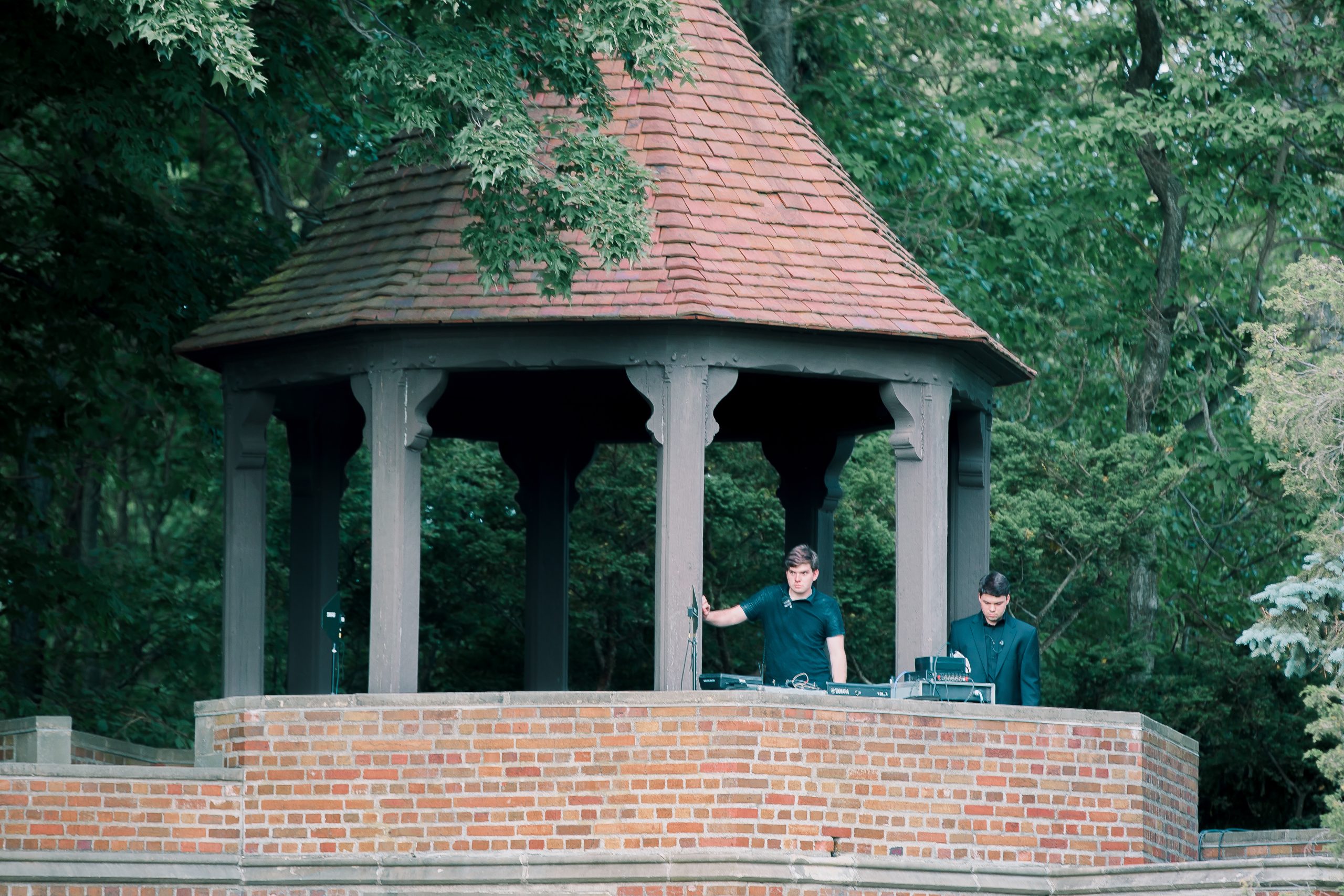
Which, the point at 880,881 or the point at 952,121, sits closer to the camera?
the point at 880,881

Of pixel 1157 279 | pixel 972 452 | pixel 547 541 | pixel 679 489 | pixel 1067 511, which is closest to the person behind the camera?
pixel 679 489

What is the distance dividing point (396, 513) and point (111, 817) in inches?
94.8

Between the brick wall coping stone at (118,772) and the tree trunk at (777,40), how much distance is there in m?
13.2

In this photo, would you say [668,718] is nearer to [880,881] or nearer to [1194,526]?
[880,881]

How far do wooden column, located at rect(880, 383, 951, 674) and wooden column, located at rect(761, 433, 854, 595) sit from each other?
3.10 meters

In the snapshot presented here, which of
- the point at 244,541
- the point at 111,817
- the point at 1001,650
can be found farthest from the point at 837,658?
the point at 111,817

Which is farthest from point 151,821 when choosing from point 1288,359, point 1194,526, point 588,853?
point 1194,526

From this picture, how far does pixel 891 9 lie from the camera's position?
2497 cm

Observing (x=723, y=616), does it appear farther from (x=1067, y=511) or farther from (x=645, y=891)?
(x=1067, y=511)

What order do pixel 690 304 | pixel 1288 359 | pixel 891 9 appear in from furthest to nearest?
pixel 891 9 < pixel 1288 359 < pixel 690 304

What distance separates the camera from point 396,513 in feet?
42.1

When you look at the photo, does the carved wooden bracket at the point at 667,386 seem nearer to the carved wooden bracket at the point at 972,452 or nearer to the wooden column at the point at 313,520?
the carved wooden bracket at the point at 972,452

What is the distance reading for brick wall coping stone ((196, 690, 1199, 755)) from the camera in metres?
11.9

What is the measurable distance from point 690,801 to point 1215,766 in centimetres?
800
